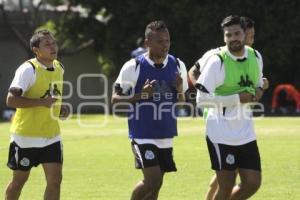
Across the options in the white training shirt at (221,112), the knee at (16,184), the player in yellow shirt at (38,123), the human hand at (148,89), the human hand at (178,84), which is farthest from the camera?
the knee at (16,184)

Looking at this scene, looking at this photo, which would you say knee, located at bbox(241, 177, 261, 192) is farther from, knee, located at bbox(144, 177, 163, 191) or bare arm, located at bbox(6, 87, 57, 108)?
bare arm, located at bbox(6, 87, 57, 108)

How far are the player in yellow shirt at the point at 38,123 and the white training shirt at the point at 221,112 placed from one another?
1.72 metres

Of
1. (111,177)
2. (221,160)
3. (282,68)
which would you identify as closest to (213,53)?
(221,160)

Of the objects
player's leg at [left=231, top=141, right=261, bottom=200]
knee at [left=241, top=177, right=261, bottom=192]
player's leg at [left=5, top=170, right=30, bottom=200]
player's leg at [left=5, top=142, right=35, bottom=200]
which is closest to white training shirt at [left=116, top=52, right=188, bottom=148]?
player's leg at [left=231, top=141, right=261, bottom=200]

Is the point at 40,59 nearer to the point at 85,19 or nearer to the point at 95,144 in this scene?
the point at 95,144

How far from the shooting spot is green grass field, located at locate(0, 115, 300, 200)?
35.6 ft

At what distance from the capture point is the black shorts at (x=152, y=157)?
8.44 metres

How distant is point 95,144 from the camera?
59.8 feet

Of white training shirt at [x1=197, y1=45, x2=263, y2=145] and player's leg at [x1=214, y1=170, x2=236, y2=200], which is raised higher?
white training shirt at [x1=197, y1=45, x2=263, y2=145]

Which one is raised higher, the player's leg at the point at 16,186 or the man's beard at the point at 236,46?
the man's beard at the point at 236,46

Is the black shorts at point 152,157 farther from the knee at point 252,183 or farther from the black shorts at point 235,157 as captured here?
the knee at point 252,183

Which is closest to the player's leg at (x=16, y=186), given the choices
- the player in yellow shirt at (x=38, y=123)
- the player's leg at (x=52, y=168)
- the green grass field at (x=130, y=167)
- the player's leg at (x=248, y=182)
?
the player in yellow shirt at (x=38, y=123)

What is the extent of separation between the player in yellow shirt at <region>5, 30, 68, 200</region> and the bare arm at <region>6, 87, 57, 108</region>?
0.35 feet

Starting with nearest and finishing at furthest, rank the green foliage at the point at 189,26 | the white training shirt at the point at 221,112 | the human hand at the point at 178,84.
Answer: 1. the white training shirt at the point at 221,112
2. the human hand at the point at 178,84
3. the green foliage at the point at 189,26
